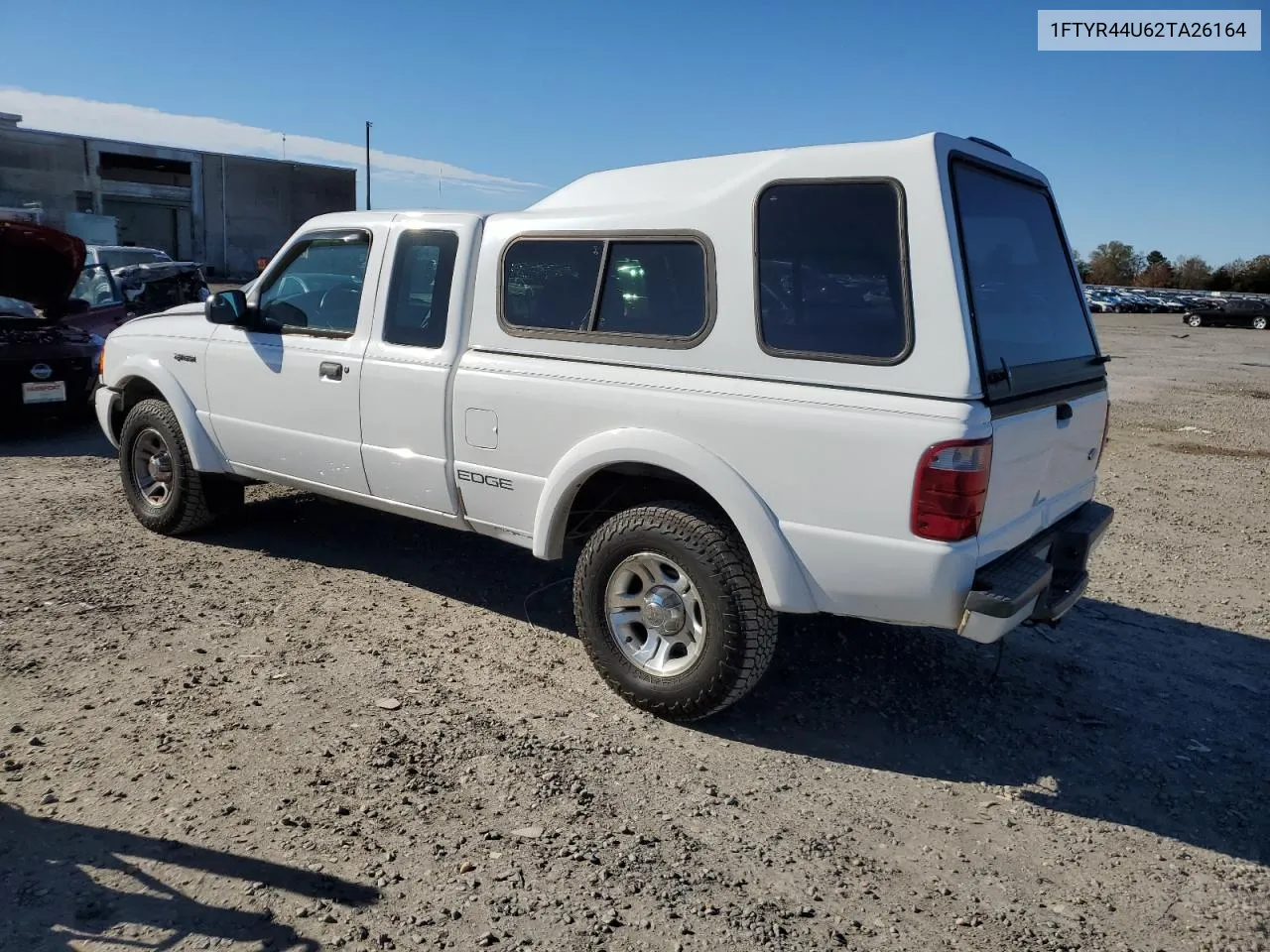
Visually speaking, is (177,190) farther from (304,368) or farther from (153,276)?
(304,368)

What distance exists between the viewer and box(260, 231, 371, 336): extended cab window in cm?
495

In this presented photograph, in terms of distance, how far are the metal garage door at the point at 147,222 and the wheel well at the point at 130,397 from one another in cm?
4588

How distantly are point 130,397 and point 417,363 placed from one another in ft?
9.47

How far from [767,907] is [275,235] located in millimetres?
55739

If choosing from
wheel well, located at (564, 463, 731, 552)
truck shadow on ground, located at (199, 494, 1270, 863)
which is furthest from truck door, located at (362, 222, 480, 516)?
truck shadow on ground, located at (199, 494, 1270, 863)

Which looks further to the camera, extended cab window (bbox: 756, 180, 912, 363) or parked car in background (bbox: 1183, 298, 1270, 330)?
parked car in background (bbox: 1183, 298, 1270, 330)

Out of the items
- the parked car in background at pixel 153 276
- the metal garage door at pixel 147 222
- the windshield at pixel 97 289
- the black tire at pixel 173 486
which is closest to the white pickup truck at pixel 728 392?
the black tire at pixel 173 486

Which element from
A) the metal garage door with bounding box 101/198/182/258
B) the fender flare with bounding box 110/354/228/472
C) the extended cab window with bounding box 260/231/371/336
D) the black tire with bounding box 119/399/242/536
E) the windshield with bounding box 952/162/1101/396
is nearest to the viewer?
the windshield with bounding box 952/162/1101/396

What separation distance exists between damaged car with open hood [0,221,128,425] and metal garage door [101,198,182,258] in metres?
42.0

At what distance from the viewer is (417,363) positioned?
14.8 feet

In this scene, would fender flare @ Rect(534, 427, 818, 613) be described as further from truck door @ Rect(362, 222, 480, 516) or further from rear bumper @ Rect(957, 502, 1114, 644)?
truck door @ Rect(362, 222, 480, 516)

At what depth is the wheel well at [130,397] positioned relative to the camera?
20.0ft

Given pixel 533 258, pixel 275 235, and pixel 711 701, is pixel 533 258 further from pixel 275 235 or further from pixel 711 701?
pixel 275 235

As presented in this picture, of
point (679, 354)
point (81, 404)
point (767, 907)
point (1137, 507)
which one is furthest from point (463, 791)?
point (81, 404)
